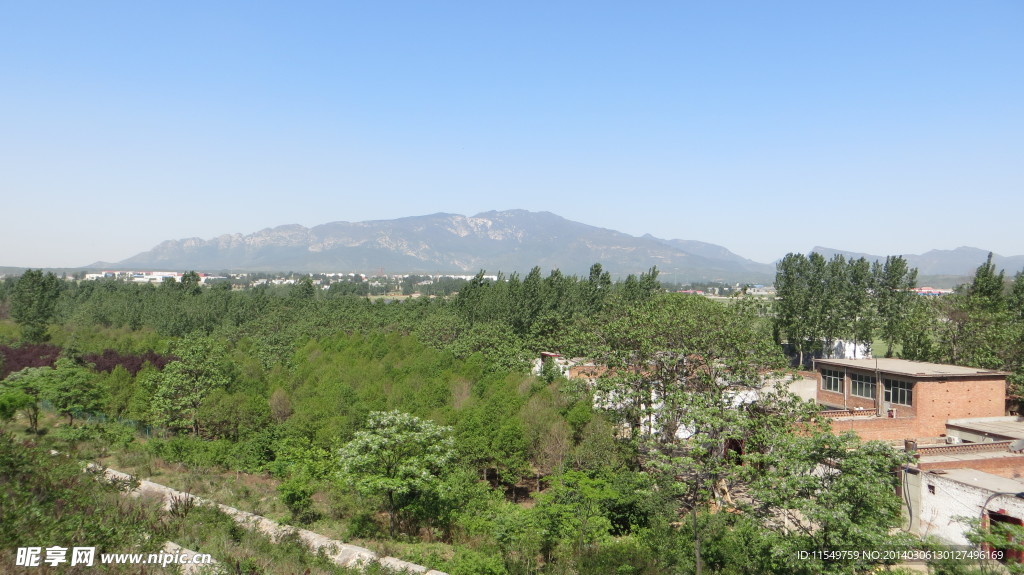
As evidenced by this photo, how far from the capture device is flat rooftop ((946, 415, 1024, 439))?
20.3 meters

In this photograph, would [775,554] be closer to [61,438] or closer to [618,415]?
[618,415]

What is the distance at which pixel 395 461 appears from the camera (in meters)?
14.8

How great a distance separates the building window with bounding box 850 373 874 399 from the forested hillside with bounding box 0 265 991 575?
5606mm

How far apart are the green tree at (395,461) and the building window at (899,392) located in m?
19.3

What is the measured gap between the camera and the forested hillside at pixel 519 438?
10484 millimetres

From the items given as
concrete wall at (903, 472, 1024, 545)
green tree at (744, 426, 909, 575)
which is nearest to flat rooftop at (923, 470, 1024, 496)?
concrete wall at (903, 472, 1024, 545)

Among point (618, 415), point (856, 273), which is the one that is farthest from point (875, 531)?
point (856, 273)

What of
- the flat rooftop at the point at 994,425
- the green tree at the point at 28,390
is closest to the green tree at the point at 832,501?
the flat rooftop at the point at 994,425

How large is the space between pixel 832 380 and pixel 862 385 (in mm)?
1956

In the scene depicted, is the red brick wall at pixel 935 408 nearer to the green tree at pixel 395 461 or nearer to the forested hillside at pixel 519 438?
the forested hillside at pixel 519 438

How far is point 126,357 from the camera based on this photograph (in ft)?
106

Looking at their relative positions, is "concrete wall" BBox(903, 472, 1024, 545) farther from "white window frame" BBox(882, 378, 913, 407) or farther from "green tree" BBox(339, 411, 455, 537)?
"green tree" BBox(339, 411, 455, 537)

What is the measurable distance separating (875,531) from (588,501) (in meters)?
7.08

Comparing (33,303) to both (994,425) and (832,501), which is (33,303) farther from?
(994,425)
